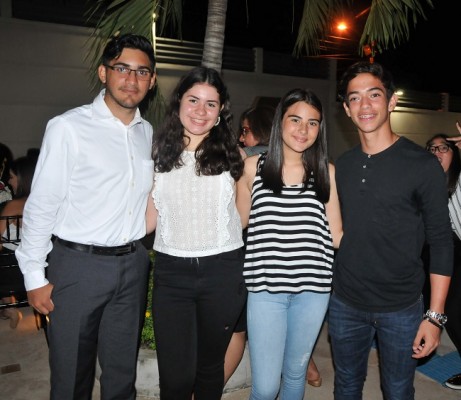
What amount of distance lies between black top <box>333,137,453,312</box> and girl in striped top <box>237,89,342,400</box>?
149 mm

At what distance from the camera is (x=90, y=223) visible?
2.39m

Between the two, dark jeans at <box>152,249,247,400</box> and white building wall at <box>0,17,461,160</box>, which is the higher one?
white building wall at <box>0,17,461,160</box>

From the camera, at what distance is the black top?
2197 millimetres

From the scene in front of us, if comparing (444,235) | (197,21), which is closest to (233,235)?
(444,235)

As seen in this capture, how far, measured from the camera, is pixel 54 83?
9.60 m

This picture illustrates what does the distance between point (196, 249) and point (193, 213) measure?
21cm

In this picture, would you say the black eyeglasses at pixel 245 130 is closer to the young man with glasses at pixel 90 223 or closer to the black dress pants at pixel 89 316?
the young man with glasses at pixel 90 223

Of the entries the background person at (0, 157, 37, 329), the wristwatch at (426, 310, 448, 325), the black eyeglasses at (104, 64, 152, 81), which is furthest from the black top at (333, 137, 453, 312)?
the background person at (0, 157, 37, 329)

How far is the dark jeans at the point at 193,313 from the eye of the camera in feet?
8.02

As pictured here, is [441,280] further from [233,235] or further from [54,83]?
[54,83]

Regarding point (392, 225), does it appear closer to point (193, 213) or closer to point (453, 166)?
point (193, 213)

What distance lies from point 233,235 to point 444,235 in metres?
1.13

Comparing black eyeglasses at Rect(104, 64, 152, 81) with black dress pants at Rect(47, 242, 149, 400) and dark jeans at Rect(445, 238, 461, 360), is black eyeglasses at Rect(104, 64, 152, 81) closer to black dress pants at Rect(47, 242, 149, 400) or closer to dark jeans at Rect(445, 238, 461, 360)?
black dress pants at Rect(47, 242, 149, 400)

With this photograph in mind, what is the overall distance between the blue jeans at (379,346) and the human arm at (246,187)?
2.47 ft
